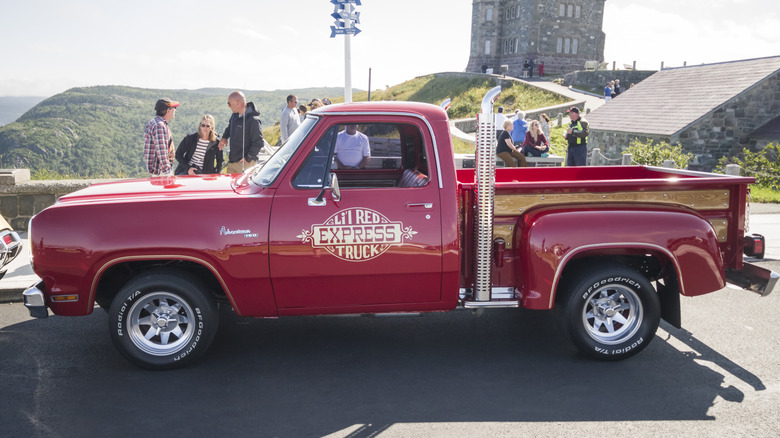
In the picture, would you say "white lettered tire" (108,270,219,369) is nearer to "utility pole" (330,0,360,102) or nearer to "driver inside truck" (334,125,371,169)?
"driver inside truck" (334,125,371,169)

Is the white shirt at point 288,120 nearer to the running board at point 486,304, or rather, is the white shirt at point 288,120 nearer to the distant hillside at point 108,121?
the running board at point 486,304

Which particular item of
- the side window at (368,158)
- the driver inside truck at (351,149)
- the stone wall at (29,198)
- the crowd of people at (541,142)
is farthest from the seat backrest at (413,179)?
the crowd of people at (541,142)

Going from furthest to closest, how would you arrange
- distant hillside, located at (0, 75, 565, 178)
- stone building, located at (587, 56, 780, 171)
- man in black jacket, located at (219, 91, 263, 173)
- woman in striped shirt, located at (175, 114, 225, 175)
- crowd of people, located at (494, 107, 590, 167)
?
distant hillside, located at (0, 75, 565, 178)
stone building, located at (587, 56, 780, 171)
crowd of people, located at (494, 107, 590, 167)
man in black jacket, located at (219, 91, 263, 173)
woman in striped shirt, located at (175, 114, 225, 175)

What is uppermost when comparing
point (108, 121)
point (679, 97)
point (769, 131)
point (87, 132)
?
point (108, 121)

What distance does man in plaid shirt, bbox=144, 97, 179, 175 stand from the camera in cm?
806

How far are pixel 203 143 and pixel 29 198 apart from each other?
11.3 ft

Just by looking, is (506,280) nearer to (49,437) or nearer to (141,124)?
(49,437)

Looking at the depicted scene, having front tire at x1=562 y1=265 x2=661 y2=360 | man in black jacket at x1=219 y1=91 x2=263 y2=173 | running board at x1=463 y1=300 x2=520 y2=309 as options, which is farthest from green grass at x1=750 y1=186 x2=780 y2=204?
running board at x1=463 y1=300 x2=520 y2=309

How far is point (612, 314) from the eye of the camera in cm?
520

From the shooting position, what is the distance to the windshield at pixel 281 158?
492 cm

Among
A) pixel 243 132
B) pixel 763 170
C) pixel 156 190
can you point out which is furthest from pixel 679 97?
pixel 156 190

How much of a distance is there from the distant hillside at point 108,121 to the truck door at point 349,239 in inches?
1722

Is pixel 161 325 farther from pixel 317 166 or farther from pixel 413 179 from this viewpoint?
pixel 413 179

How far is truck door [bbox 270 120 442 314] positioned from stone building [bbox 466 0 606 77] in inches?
Result: 2653
